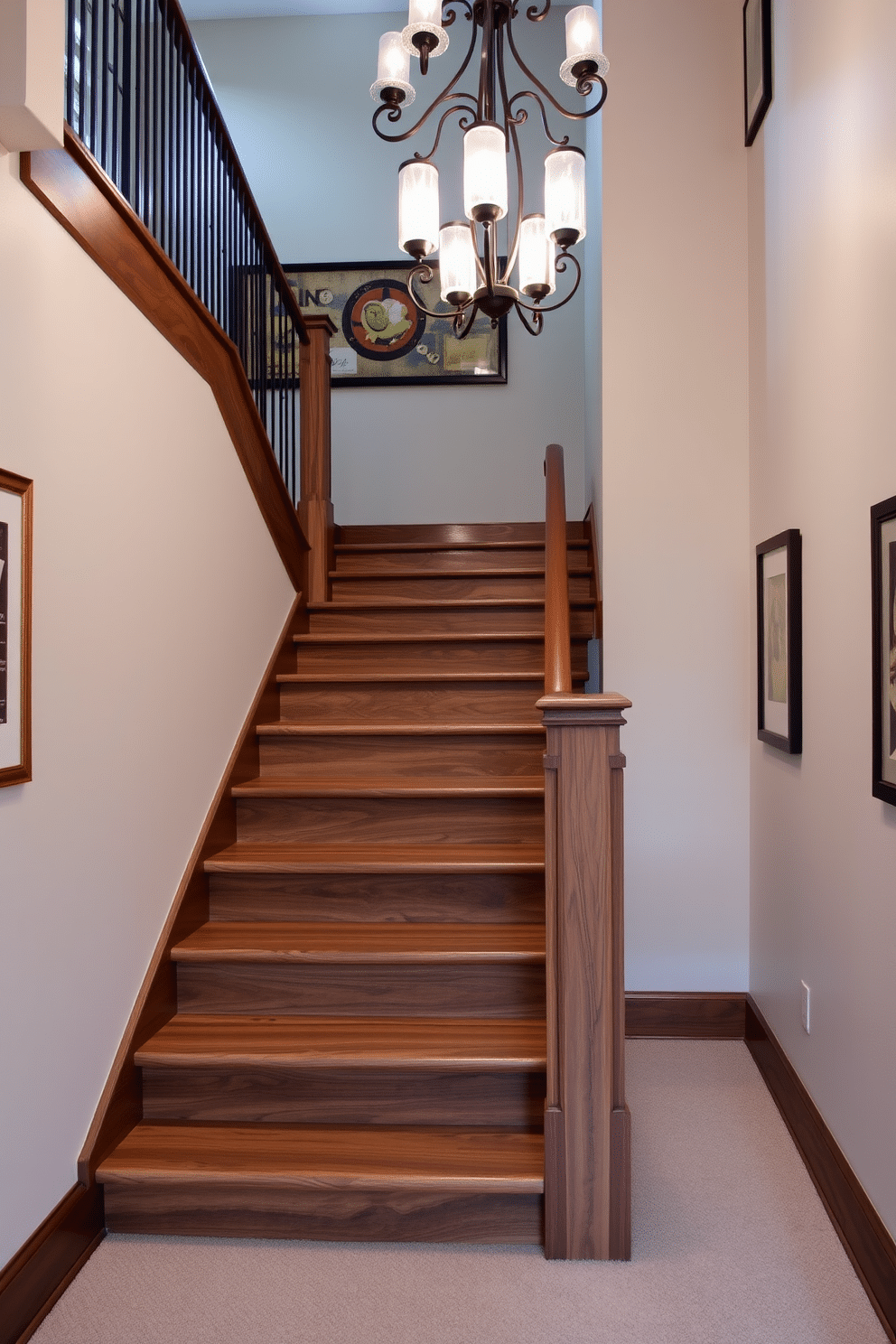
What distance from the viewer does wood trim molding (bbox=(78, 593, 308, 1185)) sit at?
2070mm

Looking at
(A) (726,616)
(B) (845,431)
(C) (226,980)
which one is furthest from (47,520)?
(A) (726,616)

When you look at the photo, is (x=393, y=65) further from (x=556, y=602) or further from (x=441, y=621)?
(x=441, y=621)

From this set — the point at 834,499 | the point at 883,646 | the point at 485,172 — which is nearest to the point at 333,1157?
the point at 883,646

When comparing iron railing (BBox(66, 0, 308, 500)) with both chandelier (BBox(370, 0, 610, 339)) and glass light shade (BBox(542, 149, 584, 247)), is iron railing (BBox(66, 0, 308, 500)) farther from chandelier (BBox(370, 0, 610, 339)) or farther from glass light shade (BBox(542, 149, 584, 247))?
glass light shade (BBox(542, 149, 584, 247))

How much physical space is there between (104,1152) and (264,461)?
7.16 feet

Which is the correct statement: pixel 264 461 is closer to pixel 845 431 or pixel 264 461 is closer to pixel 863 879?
pixel 845 431

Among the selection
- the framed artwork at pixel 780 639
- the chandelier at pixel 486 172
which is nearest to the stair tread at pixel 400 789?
the framed artwork at pixel 780 639

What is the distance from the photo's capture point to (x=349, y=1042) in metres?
2.26

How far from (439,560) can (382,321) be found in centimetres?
182

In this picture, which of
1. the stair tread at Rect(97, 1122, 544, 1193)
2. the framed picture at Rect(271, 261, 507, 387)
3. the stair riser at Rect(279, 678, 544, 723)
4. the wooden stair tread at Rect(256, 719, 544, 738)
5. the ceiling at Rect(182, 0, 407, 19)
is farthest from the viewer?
the framed picture at Rect(271, 261, 507, 387)

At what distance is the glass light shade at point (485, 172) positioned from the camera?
7.84ft

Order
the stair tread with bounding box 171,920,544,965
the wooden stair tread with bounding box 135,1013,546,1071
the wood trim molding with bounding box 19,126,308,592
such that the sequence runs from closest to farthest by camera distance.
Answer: the wood trim molding with bounding box 19,126,308,592 → the wooden stair tread with bounding box 135,1013,546,1071 → the stair tread with bounding box 171,920,544,965

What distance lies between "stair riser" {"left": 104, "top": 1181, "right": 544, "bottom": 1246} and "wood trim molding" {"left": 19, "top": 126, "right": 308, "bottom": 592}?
2.00 metres

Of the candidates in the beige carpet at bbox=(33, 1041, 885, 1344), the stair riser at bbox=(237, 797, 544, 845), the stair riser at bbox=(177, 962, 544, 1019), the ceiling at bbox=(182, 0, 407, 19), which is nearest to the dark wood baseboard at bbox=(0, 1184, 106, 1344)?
the beige carpet at bbox=(33, 1041, 885, 1344)
